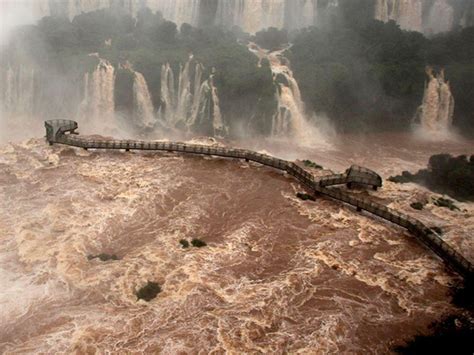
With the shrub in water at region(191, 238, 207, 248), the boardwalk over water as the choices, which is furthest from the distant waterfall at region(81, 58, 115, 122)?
the shrub in water at region(191, 238, 207, 248)

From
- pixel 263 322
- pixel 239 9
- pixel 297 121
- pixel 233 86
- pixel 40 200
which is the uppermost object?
pixel 239 9

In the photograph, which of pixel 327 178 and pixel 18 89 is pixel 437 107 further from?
pixel 18 89

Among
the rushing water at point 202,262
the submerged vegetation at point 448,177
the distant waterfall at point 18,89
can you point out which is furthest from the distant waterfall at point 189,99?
the submerged vegetation at point 448,177

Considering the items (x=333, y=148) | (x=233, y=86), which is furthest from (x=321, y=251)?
(x=233, y=86)

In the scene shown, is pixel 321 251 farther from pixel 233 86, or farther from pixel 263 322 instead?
pixel 233 86

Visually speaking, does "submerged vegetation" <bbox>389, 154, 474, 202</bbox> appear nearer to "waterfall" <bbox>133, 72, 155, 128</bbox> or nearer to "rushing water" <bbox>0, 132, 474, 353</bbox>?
"rushing water" <bbox>0, 132, 474, 353</bbox>

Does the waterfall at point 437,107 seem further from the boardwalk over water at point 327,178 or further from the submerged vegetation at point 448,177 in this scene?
the boardwalk over water at point 327,178
